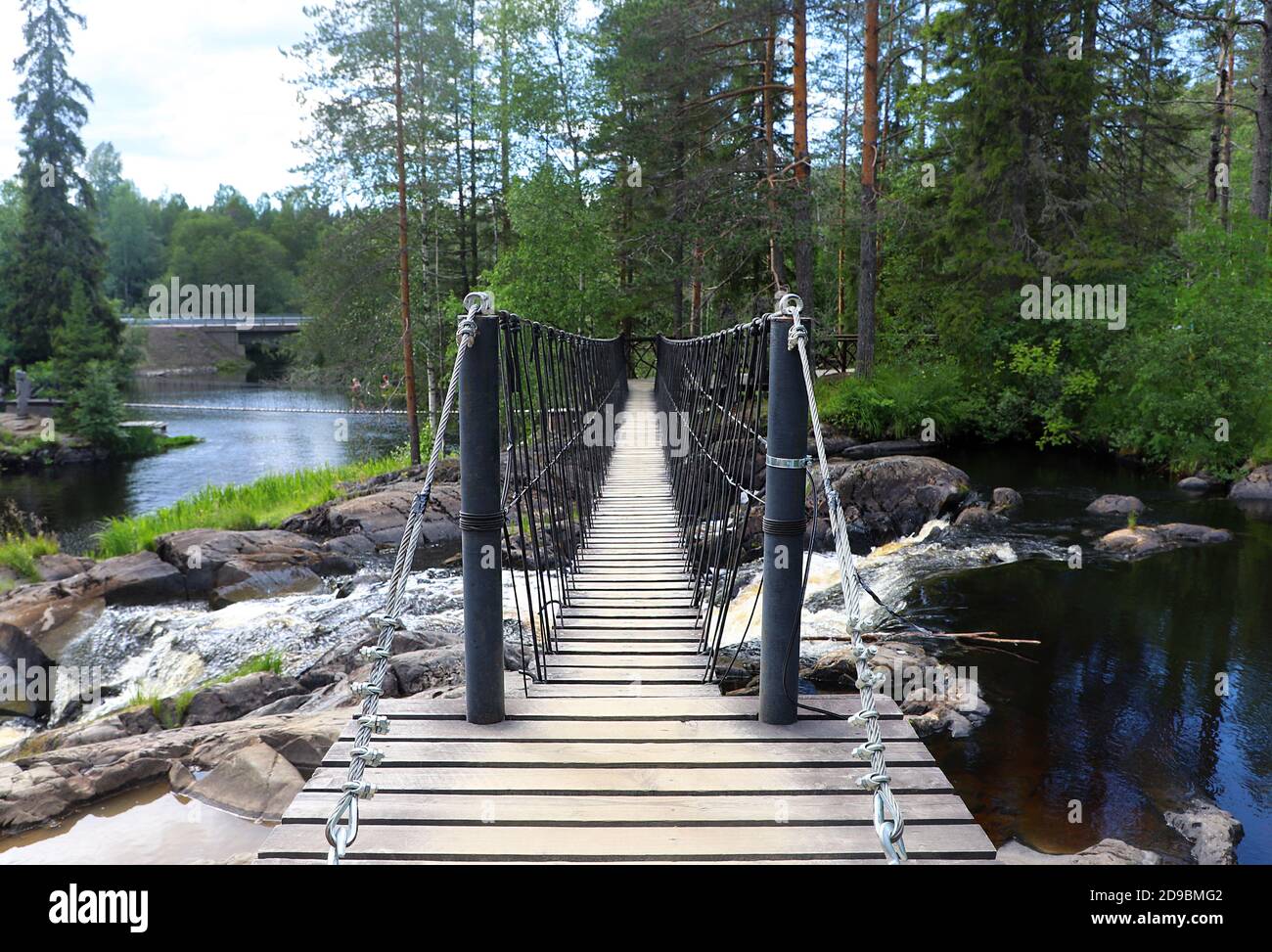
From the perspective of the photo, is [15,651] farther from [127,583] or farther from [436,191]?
[436,191]

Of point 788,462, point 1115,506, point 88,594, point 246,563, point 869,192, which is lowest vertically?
point 88,594

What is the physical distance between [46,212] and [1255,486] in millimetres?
36603

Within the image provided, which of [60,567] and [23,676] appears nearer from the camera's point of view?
[23,676]

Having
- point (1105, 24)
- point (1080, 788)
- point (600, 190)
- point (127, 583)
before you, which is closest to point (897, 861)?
point (1080, 788)

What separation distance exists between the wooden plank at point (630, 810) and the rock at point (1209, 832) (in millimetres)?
3645

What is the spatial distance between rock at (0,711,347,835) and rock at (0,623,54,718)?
237cm

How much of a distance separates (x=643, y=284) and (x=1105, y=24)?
12.6 metres

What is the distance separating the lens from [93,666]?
8516mm

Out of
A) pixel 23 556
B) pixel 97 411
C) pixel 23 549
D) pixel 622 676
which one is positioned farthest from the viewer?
pixel 97 411

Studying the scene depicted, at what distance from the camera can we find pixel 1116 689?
7570 millimetres

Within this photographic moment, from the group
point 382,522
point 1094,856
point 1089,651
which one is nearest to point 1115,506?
point 1089,651

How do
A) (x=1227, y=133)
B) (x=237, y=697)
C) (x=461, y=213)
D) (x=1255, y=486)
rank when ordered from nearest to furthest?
(x=237, y=697), (x=1255, y=486), (x=1227, y=133), (x=461, y=213)

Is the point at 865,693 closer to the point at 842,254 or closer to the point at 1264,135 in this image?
the point at 1264,135

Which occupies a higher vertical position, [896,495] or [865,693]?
[865,693]
